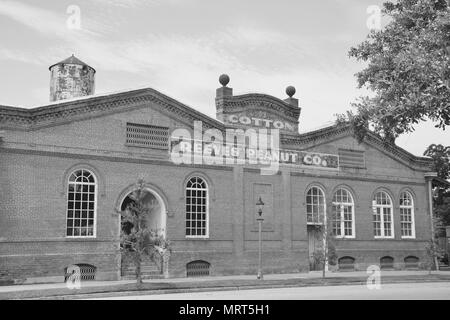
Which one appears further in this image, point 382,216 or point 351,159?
point 382,216

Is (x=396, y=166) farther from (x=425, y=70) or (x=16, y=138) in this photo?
(x=16, y=138)

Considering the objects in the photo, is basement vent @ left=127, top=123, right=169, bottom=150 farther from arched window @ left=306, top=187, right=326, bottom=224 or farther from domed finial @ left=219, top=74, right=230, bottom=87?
arched window @ left=306, top=187, right=326, bottom=224

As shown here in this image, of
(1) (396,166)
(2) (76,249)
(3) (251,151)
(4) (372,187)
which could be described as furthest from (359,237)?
(2) (76,249)

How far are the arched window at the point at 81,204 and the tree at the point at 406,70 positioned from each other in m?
10.5

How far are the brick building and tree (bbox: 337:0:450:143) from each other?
9122 millimetres

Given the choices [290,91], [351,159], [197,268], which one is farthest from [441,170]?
[197,268]

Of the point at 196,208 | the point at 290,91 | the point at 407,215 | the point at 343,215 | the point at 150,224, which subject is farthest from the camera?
the point at 407,215

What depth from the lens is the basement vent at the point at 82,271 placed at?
21.5 meters

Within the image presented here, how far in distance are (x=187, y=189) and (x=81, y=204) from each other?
16.1 feet

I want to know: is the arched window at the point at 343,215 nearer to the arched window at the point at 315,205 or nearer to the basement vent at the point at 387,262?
the arched window at the point at 315,205

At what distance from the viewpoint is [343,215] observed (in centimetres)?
2950

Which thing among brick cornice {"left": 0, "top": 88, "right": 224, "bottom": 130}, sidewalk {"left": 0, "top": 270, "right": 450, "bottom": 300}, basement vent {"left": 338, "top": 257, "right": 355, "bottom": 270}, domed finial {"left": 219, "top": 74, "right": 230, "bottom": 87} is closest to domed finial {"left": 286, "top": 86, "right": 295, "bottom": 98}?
domed finial {"left": 219, "top": 74, "right": 230, "bottom": 87}

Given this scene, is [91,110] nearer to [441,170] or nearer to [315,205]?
[315,205]

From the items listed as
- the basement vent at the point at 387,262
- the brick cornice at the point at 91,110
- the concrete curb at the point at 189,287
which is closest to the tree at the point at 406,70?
the concrete curb at the point at 189,287
